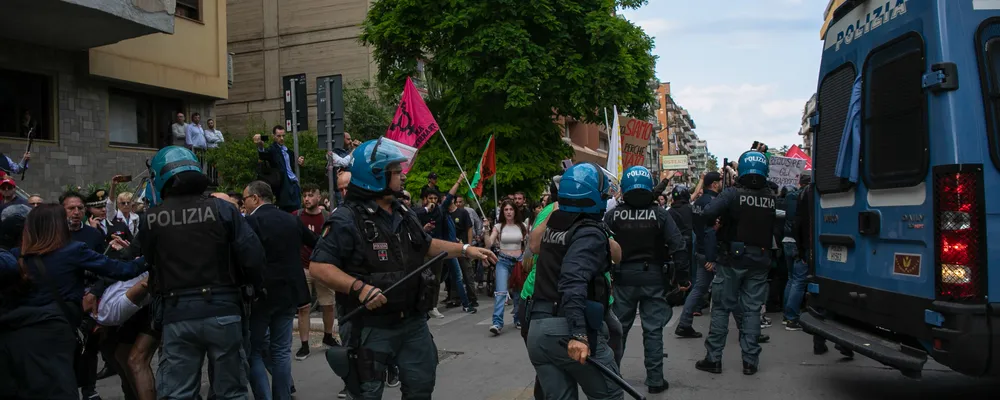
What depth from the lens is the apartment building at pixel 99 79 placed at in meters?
14.1

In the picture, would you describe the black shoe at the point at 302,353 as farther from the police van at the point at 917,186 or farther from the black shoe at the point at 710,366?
the police van at the point at 917,186

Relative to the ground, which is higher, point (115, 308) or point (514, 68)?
point (514, 68)

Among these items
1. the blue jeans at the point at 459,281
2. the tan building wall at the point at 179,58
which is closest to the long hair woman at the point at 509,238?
the blue jeans at the point at 459,281

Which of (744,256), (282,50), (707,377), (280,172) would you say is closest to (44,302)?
(280,172)

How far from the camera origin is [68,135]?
16.1 meters

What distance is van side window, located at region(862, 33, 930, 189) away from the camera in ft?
16.3

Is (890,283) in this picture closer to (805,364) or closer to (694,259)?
(805,364)

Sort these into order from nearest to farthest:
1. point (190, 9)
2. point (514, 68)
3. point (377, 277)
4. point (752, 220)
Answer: point (377, 277)
point (752, 220)
point (190, 9)
point (514, 68)

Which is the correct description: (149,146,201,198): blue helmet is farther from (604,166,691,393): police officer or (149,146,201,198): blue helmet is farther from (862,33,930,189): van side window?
(862,33,930,189): van side window

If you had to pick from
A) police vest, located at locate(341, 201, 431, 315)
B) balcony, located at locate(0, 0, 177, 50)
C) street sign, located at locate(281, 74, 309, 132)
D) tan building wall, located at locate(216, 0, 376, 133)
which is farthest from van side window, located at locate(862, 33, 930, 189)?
tan building wall, located at locate(216, 0, 376, 133)

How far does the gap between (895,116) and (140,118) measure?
1731 cm

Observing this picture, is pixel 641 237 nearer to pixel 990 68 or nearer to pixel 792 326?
pixel 990 68

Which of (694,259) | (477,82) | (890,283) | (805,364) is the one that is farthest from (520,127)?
(890,283)

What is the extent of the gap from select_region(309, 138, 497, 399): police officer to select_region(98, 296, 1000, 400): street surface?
2316 millimetres
